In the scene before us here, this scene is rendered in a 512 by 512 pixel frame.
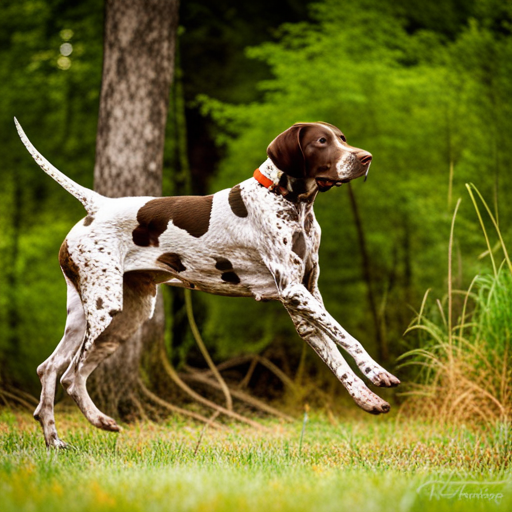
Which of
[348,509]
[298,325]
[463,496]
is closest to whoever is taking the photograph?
[348,509]

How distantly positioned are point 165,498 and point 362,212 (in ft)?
24.6

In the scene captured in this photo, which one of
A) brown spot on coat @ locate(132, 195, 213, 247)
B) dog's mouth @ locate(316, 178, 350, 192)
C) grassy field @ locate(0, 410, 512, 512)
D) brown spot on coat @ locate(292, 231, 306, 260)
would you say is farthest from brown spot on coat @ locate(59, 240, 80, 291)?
dog's mouth @ locate(316, 178, 350, 192)

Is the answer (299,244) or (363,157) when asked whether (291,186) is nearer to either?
(299,244)

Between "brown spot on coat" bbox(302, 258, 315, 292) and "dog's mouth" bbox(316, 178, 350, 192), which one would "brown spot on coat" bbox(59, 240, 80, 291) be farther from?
"dog's mouth" bbox(316, 178, 350, 192)

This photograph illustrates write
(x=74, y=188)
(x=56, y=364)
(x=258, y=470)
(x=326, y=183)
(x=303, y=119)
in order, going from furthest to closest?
(x=303, y=119) → (x=74, y=188) → (x=56, y=364) → (x=326, y=183) → (x=258, y=470)

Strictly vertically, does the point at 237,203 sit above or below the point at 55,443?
above

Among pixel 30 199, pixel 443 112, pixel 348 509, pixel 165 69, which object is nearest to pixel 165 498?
pixel 348 509

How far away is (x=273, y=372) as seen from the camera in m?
7.18

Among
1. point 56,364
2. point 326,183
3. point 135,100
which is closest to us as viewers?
point 326,183

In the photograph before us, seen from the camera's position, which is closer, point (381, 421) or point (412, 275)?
point (381, 421)

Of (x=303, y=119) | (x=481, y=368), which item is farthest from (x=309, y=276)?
(x=303, y=119)

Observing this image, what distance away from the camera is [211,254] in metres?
3.94

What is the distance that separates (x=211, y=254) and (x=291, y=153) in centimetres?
77

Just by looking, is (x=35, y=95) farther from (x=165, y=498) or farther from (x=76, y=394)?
(x=165, y=498)
